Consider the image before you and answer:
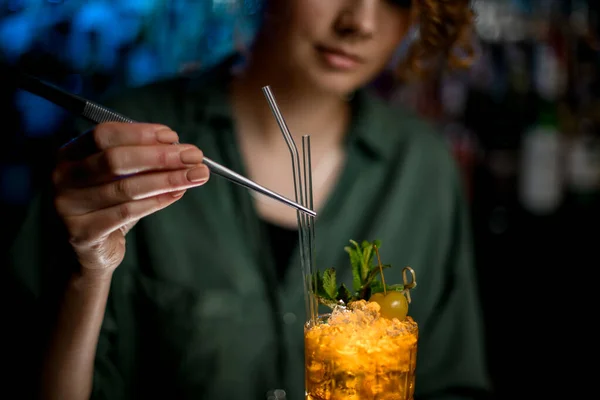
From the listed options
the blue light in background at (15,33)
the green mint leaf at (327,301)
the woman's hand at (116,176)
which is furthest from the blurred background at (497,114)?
the green mint leaf at (327,301)

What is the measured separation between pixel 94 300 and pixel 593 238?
9.74ft

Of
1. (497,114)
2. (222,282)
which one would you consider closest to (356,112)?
(222,282)

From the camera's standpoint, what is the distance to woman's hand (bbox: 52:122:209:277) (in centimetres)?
99

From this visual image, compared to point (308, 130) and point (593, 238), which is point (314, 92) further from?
point (593, 238)

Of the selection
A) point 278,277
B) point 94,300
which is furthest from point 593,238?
point 94,300

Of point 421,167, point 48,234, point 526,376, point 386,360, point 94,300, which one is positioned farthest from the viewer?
point 526,376

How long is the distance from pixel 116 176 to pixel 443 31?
1111 millimetres

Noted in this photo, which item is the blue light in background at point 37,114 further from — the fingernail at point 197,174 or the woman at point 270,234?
the fingernail at point 197,174

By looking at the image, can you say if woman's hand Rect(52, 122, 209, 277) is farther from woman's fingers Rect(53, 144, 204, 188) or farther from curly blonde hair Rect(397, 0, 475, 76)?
curly blonde hair Rect(397, 0, 475, 76)

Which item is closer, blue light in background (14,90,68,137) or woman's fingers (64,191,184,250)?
woman's fingers (64,191,184,250)

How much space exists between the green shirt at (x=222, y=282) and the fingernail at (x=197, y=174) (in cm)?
69

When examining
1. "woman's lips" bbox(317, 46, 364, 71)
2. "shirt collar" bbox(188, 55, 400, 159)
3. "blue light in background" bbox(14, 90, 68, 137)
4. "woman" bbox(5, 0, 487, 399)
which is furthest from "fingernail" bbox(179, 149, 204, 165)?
"blue light in background" bbox(14, 90, 68, 137)

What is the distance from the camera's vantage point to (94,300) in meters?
1.22

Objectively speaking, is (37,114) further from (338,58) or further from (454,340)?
(454,340)
